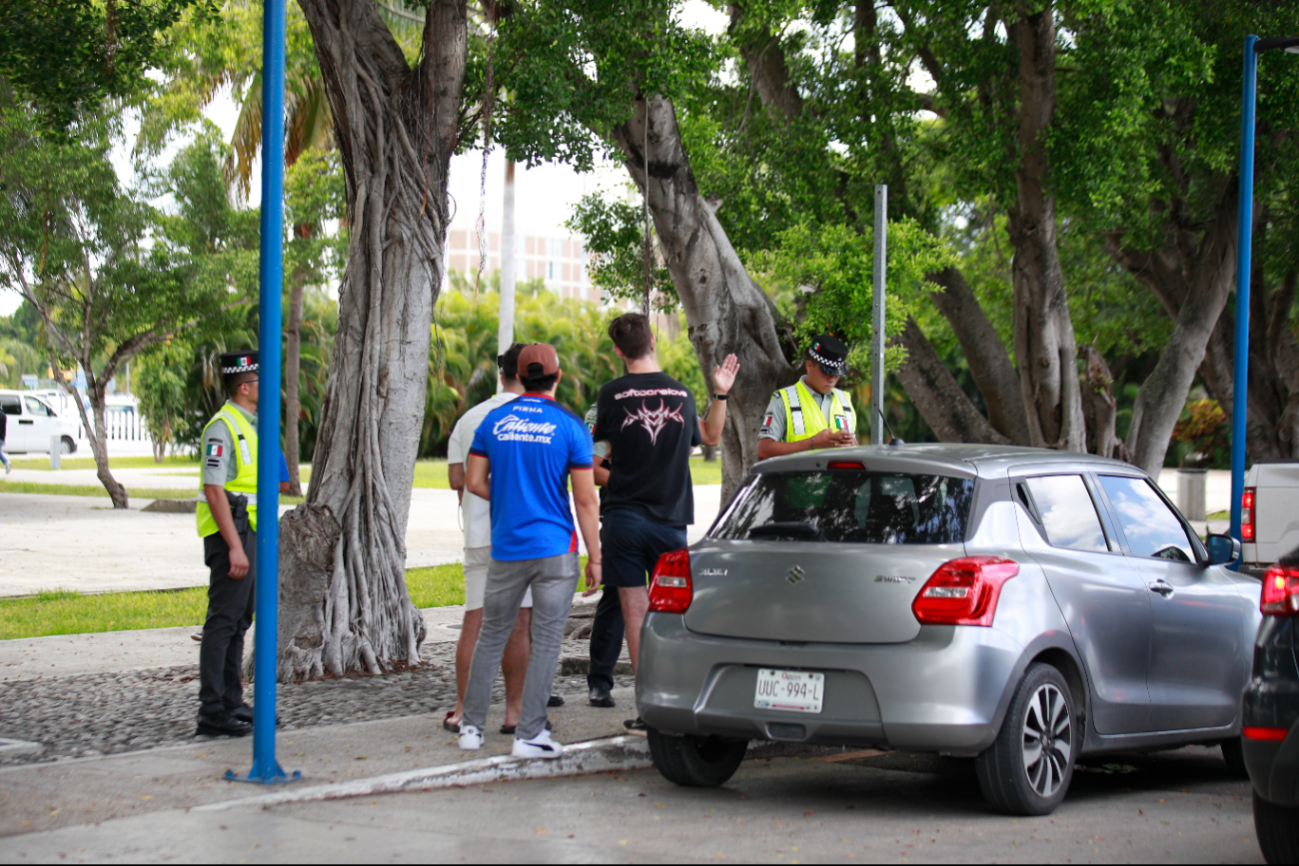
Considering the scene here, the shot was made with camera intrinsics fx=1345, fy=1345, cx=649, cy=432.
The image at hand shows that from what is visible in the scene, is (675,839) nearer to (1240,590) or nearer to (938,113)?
(1240,590)

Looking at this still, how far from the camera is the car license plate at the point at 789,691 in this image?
5289 millimetres

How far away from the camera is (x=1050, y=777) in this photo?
5496 mm

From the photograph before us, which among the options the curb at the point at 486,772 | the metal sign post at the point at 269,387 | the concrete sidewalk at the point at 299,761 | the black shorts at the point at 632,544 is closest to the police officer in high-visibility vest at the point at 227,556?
the concrete sidewalk at the point at 299,761

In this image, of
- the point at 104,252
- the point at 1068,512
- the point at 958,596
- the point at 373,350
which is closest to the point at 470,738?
the point at 958,596

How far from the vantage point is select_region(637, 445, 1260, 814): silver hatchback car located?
5.18 meters

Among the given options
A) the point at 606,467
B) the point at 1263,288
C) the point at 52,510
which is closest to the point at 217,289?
the point at 52,510

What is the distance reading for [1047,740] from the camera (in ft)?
18.0

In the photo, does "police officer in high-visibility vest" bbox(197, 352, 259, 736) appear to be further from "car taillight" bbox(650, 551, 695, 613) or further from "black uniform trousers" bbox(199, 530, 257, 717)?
"car taillight" bbox(650, 551, 695, 613)

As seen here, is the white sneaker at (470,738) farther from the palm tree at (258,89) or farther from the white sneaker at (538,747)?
the palm tree at (258,89)

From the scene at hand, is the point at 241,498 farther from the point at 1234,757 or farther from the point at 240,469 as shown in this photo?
the point at 1234,757

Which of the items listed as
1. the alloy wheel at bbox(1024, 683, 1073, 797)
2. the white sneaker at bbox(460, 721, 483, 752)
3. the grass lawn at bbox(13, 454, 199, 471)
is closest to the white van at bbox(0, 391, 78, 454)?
the grass lawn at bbox(13, 454, 199, 471)

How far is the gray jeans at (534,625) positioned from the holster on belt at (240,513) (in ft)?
4.69

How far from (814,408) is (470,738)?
10.0 feet

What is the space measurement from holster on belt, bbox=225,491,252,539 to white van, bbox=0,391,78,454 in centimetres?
4311
